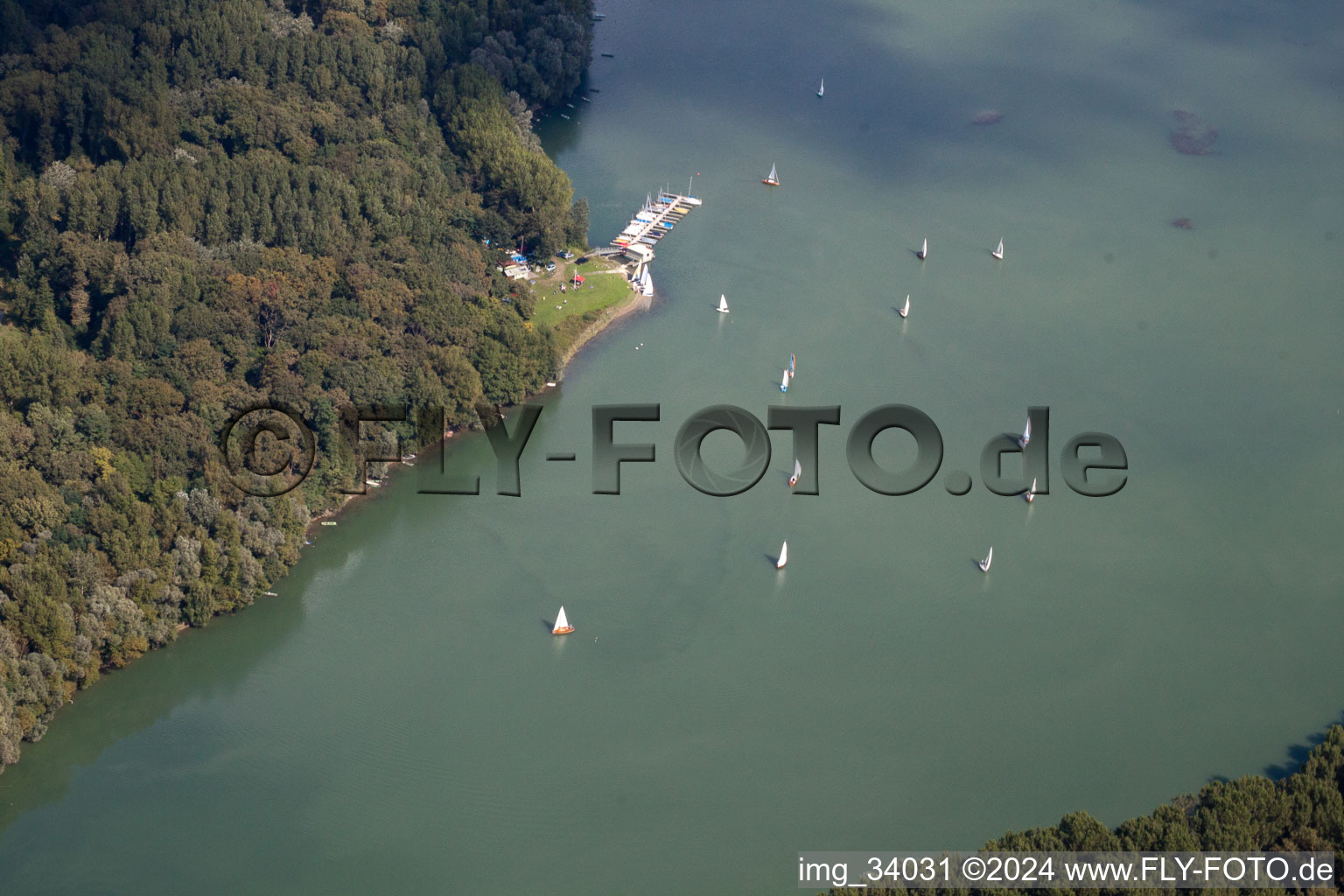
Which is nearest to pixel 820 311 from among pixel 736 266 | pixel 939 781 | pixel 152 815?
pixel 736 266

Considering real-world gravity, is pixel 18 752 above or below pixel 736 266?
below

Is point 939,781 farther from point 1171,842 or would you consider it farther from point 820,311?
point 820,311

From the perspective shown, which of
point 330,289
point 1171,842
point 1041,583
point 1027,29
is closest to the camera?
point 1171,842

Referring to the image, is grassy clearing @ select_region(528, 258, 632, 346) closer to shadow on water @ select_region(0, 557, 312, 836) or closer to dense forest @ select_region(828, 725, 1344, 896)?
shadow on water @ select_region(0, 557, 312, 836)

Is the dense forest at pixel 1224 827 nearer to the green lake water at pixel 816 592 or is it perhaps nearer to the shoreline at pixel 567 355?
the green lake water at pixel 816 592

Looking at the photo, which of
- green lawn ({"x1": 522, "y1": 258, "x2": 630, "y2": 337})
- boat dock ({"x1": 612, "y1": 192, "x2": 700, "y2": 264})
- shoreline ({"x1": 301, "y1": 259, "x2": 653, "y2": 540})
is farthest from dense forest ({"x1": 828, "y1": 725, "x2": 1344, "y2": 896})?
boat dock ({"x1": 612, "y1": 192, "x2": 700, "y2": 264})

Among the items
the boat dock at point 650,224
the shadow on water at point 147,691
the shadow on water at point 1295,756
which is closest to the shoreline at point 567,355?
the shadow on water at point 147,691
